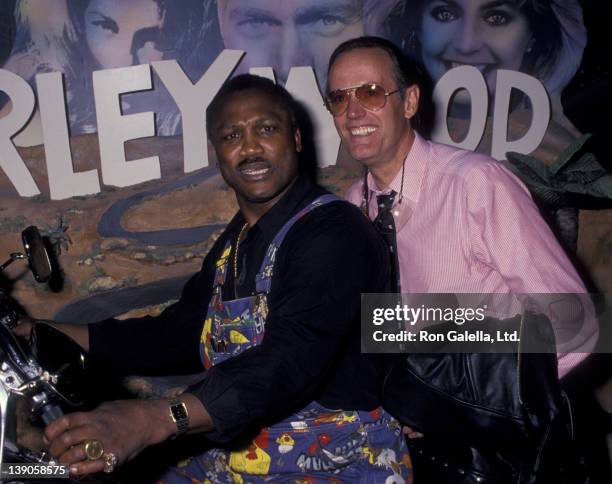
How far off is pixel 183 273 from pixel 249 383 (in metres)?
2.66

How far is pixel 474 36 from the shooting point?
4.75m

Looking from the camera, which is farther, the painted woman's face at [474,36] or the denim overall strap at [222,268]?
the painted woman's face at [474,36]

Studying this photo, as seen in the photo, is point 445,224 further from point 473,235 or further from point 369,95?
point 369,95

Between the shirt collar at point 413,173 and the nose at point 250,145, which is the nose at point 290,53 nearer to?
the shirt collar at point 413,173

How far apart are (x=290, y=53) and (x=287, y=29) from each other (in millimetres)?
142

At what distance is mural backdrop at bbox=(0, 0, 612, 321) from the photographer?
3768 millimetres

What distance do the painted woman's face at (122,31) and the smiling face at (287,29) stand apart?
0.42m

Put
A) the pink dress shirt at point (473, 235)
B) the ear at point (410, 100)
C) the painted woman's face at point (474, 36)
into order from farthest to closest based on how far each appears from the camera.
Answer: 1. the painted woman's face at point (474, 36)
2. the ear at point (410, 100)
3. the pink dress shirt at point (473, 235)

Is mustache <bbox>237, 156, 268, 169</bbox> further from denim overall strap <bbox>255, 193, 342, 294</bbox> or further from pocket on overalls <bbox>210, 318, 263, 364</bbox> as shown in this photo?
pocket on overalls <bbox>210, 318, 263, 364</bbox>

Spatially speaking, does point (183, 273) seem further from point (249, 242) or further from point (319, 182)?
point (249, 242)

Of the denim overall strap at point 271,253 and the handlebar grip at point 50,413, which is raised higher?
the denim overall strap at point 271,253

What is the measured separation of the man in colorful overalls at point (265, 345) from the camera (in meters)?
1.62

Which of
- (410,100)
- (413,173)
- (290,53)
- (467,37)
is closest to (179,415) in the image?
(413,173)

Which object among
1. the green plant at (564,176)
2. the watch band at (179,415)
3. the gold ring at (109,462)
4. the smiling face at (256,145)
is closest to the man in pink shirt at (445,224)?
A: the smiling face at (256,145)
